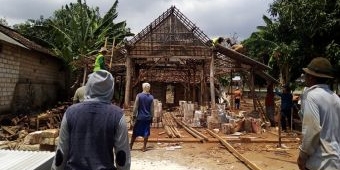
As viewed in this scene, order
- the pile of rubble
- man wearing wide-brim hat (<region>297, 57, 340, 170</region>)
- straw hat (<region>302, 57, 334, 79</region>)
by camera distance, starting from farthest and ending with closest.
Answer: the pile of rubble, straw hat (<region>302, 57, 334, 79</region>), man wearing wide-brim hat (<region>297, 57, 340, 170</region>)

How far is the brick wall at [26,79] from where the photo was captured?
715 inches

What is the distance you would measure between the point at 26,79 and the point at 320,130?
19.4 m

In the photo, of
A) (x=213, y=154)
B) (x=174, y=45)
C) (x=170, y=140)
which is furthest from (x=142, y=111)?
(x=174, y=45)

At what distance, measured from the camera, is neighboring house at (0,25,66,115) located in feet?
59.2

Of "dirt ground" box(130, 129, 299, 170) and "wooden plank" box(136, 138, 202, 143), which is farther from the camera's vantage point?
"wooden plank" box(136, 138, 202, 143)

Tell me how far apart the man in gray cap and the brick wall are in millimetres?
15023

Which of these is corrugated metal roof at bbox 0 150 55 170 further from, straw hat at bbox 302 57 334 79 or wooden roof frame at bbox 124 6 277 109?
wooden roof frame at bbox 124 6 277 109

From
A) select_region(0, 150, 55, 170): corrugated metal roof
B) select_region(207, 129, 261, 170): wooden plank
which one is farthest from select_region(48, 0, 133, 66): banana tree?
select_region(0, 150, 55, 170): corrugated metal roof

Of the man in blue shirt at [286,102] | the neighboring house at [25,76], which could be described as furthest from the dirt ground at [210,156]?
the neighboring house at [25,76]

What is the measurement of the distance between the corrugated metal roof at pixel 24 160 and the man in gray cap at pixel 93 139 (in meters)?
0.63

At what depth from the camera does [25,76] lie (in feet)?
68.6

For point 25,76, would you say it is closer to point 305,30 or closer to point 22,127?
point 22,127

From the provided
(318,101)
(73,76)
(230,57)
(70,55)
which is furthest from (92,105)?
(73,76)

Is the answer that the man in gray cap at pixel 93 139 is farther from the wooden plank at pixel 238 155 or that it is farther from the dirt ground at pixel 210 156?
the wooden plank at pixel 238 155
